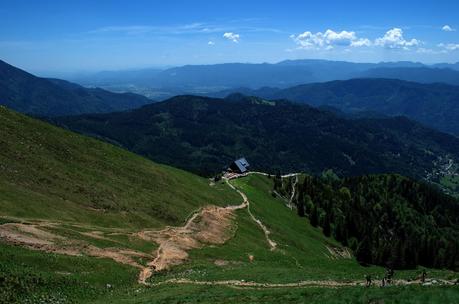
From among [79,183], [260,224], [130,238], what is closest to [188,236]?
→ [130,238]

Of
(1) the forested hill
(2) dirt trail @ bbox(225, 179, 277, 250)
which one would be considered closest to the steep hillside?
(2) dirt trail @ bbox(225, 179, 277, 250)

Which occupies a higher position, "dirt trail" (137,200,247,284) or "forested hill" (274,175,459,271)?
"dirt trail" (137,200,247,284)

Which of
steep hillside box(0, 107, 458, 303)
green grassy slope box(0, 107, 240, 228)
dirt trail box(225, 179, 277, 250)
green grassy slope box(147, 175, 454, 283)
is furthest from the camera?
dirt trail box(225, 179, 277, 250)

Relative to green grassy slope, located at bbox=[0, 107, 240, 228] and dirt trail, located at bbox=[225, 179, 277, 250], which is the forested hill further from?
green grassy slope, located at bbox=[0, 107, 240, 228]

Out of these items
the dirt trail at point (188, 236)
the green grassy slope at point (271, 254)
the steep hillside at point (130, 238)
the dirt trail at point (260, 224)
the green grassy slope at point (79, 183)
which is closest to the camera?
the steep hillside at point (130, 238)

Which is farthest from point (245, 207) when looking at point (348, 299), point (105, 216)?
point (348, 299)

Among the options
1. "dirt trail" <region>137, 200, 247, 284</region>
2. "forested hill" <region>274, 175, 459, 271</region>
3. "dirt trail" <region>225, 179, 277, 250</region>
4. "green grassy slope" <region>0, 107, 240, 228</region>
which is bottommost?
"forested hill" <region>274, 175, 459, 271</region>

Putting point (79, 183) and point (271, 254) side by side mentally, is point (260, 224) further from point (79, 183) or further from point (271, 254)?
point (79, 183)

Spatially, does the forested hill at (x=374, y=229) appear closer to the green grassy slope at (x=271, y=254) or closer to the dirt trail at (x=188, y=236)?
the green grassy slope at (x=271, y=254)

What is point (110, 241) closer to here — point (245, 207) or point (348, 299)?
point (348, 299)

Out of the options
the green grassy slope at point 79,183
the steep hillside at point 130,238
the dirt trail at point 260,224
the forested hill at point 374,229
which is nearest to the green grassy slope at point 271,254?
the steep hillside at point 130,238
